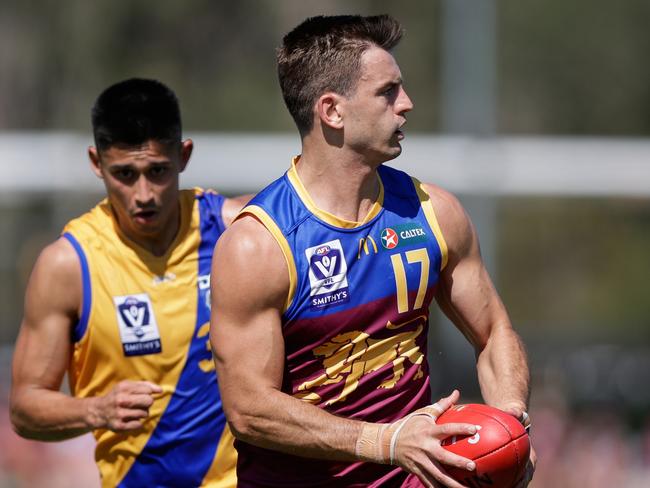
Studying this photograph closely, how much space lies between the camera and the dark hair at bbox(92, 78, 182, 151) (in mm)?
6016

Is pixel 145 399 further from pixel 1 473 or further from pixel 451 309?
pixel 1 473


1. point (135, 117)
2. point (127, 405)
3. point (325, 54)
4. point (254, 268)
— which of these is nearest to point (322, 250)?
point (254, 268)

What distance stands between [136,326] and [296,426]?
1.57m

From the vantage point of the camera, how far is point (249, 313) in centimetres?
477

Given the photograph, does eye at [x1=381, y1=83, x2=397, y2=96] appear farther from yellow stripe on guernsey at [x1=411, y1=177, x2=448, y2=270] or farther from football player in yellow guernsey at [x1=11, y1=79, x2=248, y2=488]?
football player in yellow guernsey at [x1=11, y1=79, x2=248, y2=488]

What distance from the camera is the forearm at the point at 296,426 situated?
4.70m

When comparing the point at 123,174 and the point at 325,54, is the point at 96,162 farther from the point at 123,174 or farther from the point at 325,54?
the point at 325,54

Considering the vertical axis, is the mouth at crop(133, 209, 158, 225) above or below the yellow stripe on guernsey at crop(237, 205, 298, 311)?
below

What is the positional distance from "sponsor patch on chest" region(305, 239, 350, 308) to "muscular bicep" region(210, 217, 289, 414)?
130 millimetres

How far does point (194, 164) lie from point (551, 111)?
13.0 meters

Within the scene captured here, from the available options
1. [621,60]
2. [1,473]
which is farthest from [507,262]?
[1,473]

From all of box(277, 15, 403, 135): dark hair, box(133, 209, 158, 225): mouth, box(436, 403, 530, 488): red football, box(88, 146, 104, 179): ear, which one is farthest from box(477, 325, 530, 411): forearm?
box(88, 146, 104, 179): ear

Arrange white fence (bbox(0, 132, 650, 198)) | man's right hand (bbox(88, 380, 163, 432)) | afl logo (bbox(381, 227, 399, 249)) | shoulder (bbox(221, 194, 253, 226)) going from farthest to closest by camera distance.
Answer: white fence (bbox(0, 132, 650, 198)) < shoulder (bbox(221, 194, 253, 226)) < man's right hand (bbox(88, 380, 163, 432)) < afl logo (bbox(381, 227, 399, 249))

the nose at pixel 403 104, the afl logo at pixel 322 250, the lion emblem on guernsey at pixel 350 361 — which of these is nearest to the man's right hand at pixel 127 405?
the lion emblem on guernsey at pixel 350 361
